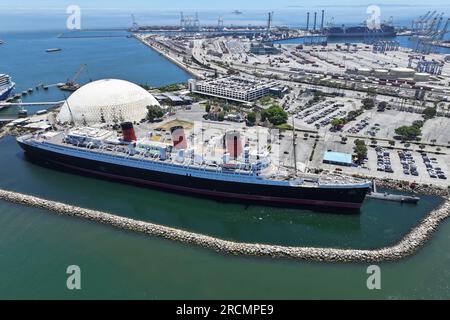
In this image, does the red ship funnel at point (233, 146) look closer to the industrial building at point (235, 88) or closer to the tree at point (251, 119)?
the tree at point (251, 119)

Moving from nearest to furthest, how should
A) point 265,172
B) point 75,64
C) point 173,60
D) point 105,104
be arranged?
point 265,172 < point 105,104 < point 75,64 < point 173,60

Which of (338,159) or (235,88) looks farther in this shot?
(235,88)

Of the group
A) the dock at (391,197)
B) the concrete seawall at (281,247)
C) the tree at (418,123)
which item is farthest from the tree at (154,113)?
the tree at (418,123)

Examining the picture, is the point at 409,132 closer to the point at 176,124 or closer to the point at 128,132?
the point at 176,124

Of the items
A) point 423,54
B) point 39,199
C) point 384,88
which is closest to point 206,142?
point 39,199

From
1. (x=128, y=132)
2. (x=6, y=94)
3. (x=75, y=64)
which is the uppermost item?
(x=75, y=64)

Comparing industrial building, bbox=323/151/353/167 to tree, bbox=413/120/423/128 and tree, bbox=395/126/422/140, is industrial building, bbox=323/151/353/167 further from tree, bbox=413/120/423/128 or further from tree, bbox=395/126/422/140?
tree, bbox=413/120/423/128

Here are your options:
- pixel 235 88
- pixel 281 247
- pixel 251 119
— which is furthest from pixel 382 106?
pixel 281 247
